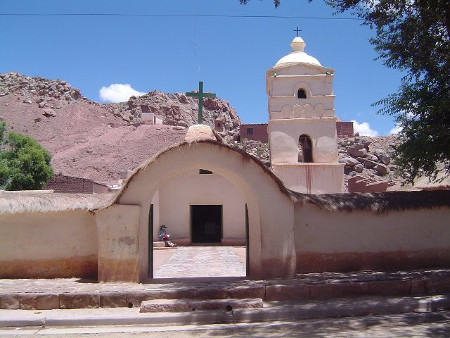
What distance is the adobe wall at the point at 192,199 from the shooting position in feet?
65.5

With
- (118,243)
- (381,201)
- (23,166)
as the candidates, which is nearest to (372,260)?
(381,201)

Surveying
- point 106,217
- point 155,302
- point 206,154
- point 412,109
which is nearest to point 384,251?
point 412,109

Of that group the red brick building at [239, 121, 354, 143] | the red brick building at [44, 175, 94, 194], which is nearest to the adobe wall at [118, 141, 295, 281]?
the red brick building at [44, 175, 94, 194]

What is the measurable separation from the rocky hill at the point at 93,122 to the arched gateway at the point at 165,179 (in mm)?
40771

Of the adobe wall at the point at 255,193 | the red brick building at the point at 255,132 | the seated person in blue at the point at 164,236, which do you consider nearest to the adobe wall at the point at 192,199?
the seated person in blue at the point at 164,236

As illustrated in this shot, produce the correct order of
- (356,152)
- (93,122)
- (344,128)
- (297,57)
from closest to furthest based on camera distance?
(297,57) < (356,152) < (344,128) < (93,122)

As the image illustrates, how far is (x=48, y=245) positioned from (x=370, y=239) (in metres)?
7.00

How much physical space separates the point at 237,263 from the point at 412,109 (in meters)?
6.51

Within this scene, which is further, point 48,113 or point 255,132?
point 48,113

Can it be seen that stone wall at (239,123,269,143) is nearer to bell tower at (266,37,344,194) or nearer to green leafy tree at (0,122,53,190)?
green leafy tree at (0,122,53,190)

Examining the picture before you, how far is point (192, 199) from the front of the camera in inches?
797

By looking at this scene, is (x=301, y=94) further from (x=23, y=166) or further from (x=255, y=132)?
(x=255, y=132)

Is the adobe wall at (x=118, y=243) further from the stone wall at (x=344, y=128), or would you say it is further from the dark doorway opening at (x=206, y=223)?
the stone wall at (x=344, y=128)

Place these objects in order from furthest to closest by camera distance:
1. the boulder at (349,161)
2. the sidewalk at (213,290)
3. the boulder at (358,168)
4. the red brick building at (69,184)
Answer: the boulder at (349,161)
the boulder at (358,168)
the red brick building at (69,184)
the sidewalk at (213,290)
